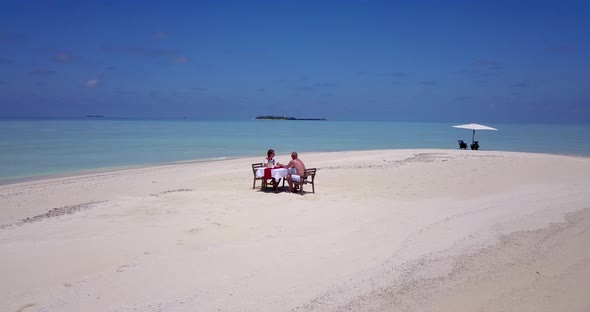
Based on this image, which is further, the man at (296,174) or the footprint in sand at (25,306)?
the man at (296,174)

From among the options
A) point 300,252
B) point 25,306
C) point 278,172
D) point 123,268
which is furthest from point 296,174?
point 25,306

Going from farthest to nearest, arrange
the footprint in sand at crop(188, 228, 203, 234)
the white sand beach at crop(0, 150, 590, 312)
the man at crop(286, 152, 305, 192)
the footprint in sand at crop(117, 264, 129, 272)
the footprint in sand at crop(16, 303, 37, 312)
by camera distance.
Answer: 1. the man at crop(286, 152, 305, 192)
2. the footprint in sand at crop(188, 228, 203, 234)
3. the footprint in sand at crop(117, 264, 129, 272)
4. the white sand beach at crop(0, 150, 590, 312)
5. the footprint in sand at crop(16, 303, 37, 312)

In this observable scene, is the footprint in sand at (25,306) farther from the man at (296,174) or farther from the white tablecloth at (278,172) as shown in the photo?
the man at (296,174)

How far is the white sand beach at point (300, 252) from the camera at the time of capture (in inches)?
172

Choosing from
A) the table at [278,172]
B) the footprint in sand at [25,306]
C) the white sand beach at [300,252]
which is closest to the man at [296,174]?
the table at [278,172]

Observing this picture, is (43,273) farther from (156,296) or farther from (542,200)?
(542,200)

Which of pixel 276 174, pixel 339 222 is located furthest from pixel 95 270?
pixel 276 174

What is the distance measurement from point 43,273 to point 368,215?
17.7 ft

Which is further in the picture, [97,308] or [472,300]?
[472,300]

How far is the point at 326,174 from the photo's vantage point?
1388 centimetres

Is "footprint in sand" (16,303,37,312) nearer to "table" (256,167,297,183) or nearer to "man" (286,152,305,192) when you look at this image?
"table" (256,167,297,183)

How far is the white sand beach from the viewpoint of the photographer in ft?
14.3

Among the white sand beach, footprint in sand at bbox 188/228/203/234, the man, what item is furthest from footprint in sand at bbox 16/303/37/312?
the man

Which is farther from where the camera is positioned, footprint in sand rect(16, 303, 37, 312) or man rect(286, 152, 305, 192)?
man rect(286, 152, 305, 192)
